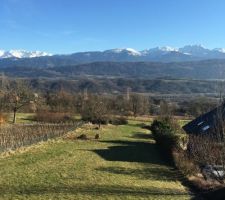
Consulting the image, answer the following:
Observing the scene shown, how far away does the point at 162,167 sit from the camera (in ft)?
87.2

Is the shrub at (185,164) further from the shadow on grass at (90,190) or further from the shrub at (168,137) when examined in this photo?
the shadow on grass at (90,190)

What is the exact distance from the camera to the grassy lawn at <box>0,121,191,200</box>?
55.4 ft

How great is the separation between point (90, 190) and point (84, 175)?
2.80 meters

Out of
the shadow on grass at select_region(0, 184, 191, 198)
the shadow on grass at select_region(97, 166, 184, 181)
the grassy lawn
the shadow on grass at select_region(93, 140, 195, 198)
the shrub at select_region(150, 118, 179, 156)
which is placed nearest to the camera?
the shadow on grass at select_region(0, 184, 191, 198)

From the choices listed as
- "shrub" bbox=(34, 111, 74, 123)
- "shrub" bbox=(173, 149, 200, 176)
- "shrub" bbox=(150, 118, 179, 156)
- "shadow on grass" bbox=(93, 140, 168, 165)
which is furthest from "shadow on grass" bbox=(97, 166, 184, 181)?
"shrub" bbox=(34, 111, 74, 123)

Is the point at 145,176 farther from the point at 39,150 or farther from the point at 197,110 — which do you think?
the point at 197,110

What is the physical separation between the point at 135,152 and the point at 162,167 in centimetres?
568

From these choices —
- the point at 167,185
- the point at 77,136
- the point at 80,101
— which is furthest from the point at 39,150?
the point at 80,101

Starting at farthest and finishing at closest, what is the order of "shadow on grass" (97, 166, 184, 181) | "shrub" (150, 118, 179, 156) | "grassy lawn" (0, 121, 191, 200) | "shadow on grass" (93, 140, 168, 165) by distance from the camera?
"shrub" (150, 118, 179, 156)
"shadow on grass" (93, 140, 168, 165)
"shadow on grass" (97, 166, 184, 181)
"grassy lawn" (0, 121, 191, 200)

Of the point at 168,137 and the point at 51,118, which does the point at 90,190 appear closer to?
the point at 168,137

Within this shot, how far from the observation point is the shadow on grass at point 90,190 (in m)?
16.1

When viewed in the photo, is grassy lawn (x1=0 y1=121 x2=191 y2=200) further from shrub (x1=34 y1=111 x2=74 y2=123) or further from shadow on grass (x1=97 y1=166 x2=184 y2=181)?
shrub (x1=34 y1=111 x2=74 y2=123)

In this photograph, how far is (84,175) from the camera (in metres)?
20.5

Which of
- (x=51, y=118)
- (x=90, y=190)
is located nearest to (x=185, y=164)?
(x=90, y=190)
